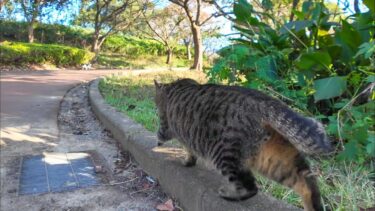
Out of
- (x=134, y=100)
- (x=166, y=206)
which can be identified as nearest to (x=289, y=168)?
A: (x=166, y=206)

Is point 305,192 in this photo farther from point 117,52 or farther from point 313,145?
point 117,52

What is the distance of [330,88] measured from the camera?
2.61 metres

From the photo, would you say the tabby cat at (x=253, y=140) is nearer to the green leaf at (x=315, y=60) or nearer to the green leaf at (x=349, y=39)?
the green leaf at (x=315, y=60)

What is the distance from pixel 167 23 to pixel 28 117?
2028 cm

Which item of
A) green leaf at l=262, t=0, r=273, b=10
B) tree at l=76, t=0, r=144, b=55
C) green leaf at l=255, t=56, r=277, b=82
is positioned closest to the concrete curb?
green leaf at l=255, t=56, r=277, b=82

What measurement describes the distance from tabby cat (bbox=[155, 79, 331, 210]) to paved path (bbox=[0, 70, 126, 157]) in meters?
3.07

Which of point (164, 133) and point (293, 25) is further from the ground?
point (293, 25)

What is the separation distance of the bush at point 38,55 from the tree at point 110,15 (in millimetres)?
3590

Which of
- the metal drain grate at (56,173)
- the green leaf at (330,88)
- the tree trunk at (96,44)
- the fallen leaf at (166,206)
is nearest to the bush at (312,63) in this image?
the green leaf at (330,88)

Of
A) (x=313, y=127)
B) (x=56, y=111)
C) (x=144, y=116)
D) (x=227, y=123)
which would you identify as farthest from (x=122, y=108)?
(x=313, y=127)

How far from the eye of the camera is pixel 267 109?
227cm

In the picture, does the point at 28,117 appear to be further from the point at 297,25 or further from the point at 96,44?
the point at 96,44

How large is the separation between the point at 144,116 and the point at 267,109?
128 inches

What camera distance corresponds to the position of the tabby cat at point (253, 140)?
2.10m
